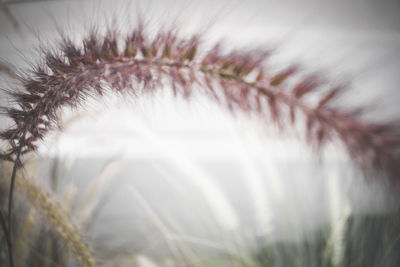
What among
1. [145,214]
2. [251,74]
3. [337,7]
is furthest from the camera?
[145,214]

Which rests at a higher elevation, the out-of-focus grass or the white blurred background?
the white blurred background

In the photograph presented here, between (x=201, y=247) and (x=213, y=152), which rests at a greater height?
(x=213, y=152)

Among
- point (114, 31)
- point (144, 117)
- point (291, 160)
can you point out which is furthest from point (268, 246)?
point (114, 31)

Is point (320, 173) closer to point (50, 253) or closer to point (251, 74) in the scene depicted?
point (251, 74)

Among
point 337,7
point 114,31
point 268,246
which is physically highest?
point 337,7

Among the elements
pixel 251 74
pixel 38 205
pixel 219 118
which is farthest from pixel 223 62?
pixel 219 118

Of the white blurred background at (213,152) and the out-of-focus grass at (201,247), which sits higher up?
the white blurred background at (213,152)

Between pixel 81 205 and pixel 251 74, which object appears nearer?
pixel 251 74

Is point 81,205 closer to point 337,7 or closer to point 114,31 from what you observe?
point 114,31

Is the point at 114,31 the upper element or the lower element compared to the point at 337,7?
lower

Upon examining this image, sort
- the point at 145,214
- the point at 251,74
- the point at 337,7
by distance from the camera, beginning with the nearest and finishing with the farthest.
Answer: the point at 251,74
the point at 337,7
the point at 145,214
